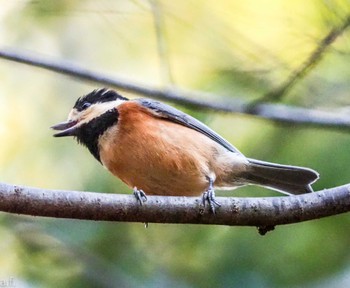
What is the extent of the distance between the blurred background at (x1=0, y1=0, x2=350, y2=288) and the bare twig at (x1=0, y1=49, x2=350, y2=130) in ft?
0.24

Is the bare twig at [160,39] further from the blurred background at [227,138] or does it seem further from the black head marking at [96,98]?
the black head marking at [96,98]

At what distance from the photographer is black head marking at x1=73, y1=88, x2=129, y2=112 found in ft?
13.1

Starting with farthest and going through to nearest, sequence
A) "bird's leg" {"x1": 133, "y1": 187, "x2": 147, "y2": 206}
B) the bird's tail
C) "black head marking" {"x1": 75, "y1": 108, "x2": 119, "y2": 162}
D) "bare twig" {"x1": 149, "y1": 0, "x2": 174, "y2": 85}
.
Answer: "bare twig" {"x1": 149, "y1": 0, "x2": 174, "y2": 85} < "black head marking" {"x1": 75, "y1": 108, "x2": 119, "y2": 162} < the bird's tail < "bird's leg" {"x1": 133, "y1": 187, "x2": 147, "y2": 206}

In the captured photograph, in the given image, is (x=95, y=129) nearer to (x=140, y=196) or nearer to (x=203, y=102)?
(x=203, y=102)

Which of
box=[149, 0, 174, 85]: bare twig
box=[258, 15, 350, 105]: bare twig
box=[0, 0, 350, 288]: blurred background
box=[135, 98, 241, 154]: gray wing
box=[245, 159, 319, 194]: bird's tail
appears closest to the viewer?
box=[258, 15, 350, 105]: bare twig

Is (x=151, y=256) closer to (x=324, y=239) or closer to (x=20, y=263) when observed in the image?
(x=20, y=263)

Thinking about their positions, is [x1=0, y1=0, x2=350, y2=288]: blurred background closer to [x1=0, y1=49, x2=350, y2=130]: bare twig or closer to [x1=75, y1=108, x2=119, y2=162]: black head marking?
[x1=0, y1=49, x2=350, y2=130]: bare twig

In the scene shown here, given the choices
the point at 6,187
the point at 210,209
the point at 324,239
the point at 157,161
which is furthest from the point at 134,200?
the point at 324,239

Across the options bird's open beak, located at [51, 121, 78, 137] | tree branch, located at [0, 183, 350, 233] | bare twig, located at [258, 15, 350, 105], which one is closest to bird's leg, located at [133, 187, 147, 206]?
tree branch, located at [0, 183, 350, 233]

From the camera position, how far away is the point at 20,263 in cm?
386

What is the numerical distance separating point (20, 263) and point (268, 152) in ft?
4.92

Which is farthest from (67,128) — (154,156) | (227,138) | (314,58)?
(314,58)

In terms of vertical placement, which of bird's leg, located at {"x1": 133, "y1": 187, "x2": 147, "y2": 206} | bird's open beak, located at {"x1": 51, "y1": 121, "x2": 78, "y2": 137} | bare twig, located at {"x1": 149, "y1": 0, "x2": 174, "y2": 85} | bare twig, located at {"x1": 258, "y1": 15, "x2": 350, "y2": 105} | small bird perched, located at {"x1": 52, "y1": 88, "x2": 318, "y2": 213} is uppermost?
bare twig, located at {"x1": 258, "y1": 15, "x2": 350, "y2": 105}

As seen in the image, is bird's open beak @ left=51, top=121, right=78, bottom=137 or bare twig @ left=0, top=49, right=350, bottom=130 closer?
bare twig @ left=0, top=49, right=350, bottom=130
